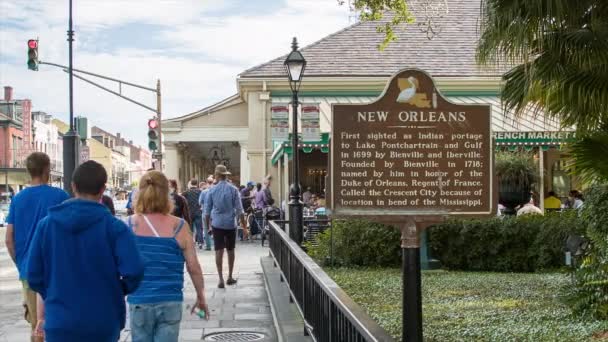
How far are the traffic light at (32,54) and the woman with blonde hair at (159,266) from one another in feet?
57.9

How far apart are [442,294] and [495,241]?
3288 mm

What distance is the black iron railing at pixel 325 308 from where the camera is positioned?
3.90m

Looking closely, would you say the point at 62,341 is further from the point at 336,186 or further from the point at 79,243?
the point at 336,186

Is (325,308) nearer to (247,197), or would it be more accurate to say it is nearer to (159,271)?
(159,271)

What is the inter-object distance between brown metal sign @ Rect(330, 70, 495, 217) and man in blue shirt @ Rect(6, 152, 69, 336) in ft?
8.94

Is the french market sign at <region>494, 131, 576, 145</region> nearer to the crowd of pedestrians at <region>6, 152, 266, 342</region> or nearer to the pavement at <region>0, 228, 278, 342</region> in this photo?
the pavement at <region>0, 228, 278, 342</region>

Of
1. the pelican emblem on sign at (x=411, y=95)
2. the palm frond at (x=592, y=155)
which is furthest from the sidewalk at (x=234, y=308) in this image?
the pelican emblem on sign at (x=411, y=95)

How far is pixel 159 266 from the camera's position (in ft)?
17.9

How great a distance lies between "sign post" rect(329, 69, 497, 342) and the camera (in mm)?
4953

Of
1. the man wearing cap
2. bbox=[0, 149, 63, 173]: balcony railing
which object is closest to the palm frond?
the man wearing cap

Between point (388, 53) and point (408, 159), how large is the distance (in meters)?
25.2

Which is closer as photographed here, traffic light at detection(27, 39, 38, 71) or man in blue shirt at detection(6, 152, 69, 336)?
man in blue shirt at detection(6, 152, 69, 336)

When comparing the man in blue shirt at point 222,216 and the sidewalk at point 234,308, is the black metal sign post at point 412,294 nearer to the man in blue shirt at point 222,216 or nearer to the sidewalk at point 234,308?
the sidewalk at point 234,308

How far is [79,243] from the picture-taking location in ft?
13.8
